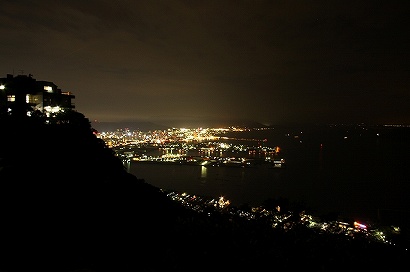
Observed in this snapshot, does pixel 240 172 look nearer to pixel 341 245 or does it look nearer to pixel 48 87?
pixel 48 87

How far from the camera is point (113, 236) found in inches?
231

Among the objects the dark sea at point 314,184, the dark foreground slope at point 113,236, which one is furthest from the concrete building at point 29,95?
the dark sea at point 314,184

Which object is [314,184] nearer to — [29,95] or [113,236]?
[29,95]

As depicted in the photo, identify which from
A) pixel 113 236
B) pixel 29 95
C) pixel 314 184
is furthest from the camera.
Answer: pixel 314 184

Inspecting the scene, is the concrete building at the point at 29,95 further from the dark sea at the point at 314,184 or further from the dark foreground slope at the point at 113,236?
the dark sea at the point at 314,184

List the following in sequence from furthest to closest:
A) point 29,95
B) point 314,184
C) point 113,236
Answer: point 314,184, point 29,95, point 113,236

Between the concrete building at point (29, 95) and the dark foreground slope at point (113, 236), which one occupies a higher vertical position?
the concrete building at point (29, 95)

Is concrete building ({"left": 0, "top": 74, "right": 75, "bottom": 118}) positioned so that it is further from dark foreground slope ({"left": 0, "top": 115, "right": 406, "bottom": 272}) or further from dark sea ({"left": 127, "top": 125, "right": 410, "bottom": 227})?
dark sea ({"left": 127, "top": 125, "right": 410, "bottom": 227})

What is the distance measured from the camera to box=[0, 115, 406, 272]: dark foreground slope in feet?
13.1

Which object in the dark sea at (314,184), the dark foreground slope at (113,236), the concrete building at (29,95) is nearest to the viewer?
the dark foreground slope at (113,236)

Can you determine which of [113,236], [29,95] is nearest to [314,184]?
[29,95]

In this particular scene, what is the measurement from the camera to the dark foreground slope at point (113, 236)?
13.1 ft

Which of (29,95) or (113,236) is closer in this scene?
(113,236)

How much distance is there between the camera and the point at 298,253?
430cm
